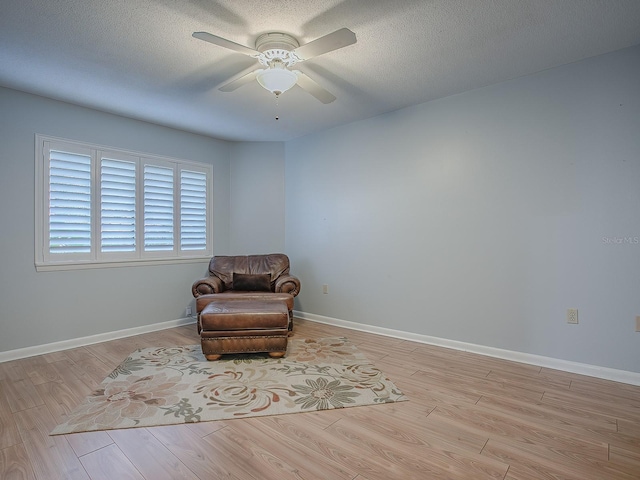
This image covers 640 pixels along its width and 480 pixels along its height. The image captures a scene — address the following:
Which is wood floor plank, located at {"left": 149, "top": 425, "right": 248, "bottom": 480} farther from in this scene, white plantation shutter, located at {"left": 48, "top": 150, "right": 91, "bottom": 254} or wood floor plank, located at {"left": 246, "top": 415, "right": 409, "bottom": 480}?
white plantation shutter, located at {"left": 48, "top": 150, "right": 91, "bottom": 254}

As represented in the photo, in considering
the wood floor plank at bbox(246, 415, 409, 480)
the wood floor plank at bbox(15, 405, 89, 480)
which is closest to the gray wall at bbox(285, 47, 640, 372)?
the wood floor plank at bbox(246, 415, 409, 480)

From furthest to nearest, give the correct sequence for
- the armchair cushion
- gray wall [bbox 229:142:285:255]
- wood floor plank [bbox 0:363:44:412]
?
gray wall [bbox 229:142:285:255] → the armchair cushion → wood floor plank [bbox 0:363:44:412]

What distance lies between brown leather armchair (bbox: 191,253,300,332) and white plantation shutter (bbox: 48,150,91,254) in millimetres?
1376

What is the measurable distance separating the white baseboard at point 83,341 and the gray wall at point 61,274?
0.05 m

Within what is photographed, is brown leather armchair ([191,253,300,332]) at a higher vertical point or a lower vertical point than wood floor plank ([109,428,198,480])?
higher

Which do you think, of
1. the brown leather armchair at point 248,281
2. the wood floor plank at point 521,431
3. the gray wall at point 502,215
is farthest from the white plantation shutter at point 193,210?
the wood floor plank at point 521,431

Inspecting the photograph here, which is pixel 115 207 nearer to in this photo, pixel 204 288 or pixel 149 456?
pixel 204 288

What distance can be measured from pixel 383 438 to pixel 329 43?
2496mm

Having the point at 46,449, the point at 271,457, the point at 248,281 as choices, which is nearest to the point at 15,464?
the point at 46,449

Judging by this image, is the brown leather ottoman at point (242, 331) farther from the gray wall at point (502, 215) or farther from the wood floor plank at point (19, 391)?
the gray wall at point (502, 215)

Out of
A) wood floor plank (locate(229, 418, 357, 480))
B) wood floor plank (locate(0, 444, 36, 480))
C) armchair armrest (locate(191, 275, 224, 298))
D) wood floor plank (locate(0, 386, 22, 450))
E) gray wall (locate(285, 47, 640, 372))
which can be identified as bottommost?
wood floor plank (locate(229, 418, 357, 480))

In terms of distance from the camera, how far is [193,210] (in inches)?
188

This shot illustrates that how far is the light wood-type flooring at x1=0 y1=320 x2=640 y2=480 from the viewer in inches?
66.2

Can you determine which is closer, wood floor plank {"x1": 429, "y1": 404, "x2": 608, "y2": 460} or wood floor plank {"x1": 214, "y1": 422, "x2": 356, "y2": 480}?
wood floor plank {"x1": 214, "y1": 422, "x2": 356, "y2": 480}
